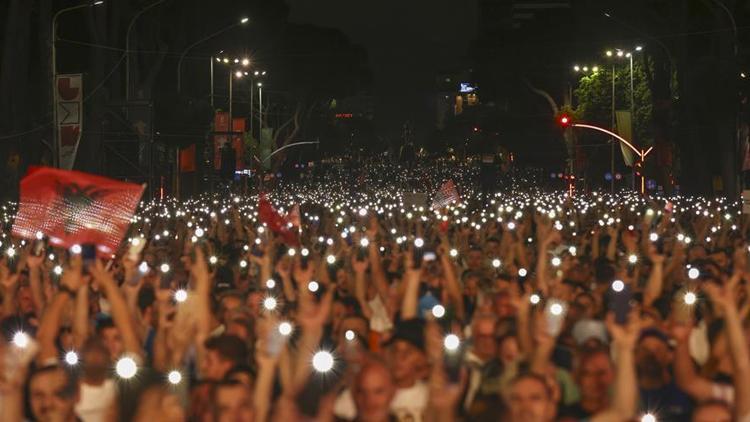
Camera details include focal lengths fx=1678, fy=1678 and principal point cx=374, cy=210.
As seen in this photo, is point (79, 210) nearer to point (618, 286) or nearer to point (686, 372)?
point (618, 286)

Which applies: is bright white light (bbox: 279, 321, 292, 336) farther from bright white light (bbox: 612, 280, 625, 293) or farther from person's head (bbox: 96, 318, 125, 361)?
bright white light (bbox: 612, 280, 625, 293)

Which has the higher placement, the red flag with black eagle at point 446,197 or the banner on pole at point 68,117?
the banner on pole at point 68,117

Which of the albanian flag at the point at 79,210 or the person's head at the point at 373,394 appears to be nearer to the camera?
the person's head at the point at 373,394

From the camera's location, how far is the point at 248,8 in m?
77.4

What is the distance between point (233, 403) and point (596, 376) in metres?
1.88

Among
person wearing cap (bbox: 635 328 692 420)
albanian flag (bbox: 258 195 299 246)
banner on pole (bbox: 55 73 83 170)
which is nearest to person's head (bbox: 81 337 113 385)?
person wearing cap (bbox: 635 328 692 420)

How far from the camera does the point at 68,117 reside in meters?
33.3

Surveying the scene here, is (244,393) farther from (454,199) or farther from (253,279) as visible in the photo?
(454,199)

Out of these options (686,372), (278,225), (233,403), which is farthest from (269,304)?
(278,225)

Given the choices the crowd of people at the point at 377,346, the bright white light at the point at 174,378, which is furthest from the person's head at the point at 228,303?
the bright white light at the point at 174,378

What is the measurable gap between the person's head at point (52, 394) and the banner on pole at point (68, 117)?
2559cm

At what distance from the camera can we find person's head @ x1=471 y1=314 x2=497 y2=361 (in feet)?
29.7

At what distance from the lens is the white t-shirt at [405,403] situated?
24.8ft

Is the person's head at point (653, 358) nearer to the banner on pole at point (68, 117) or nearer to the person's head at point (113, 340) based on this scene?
the person's head at point (113, 340)
